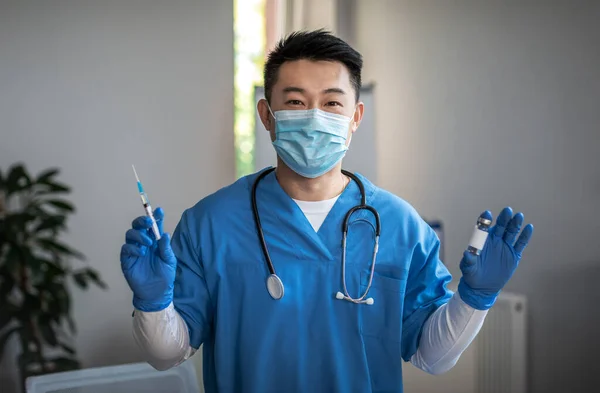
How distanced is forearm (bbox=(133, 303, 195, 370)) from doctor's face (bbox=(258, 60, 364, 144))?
0.48 meters

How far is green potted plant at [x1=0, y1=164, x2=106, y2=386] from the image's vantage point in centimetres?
244

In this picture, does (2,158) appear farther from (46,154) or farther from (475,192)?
(475,192)

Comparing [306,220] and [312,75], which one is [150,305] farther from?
[312,75]

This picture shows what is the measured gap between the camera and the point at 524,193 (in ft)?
8.09

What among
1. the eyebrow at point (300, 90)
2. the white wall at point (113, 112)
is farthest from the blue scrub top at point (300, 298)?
the white wall at point (113, 112)

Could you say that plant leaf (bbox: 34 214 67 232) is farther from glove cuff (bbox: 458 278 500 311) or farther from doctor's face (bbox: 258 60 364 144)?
glove cuff (bbox: 458 278 500 311)

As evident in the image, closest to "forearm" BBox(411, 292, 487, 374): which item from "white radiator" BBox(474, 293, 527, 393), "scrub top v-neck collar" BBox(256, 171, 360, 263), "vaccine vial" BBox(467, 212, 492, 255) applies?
"vaccine vial" BBox(467, 212, 492, 255)

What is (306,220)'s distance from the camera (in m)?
1.29

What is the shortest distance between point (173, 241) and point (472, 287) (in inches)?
24.7

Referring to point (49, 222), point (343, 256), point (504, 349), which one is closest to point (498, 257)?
point (343, 256)

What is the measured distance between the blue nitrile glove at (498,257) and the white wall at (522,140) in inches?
52.2

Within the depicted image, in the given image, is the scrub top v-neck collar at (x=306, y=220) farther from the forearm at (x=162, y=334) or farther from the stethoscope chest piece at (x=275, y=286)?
the forearm at (x=162, y=334)

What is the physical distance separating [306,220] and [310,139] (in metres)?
0.18

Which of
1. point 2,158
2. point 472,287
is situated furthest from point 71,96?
point 472,287
